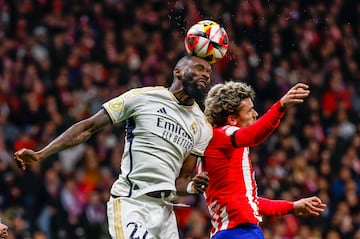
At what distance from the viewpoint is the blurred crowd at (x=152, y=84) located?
14.1 m

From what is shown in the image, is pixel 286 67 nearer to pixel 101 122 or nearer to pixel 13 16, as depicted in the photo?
pixel 13 16

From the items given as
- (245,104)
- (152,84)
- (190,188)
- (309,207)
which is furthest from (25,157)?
(152,84)

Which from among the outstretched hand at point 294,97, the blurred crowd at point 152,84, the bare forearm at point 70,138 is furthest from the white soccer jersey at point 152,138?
the blurred crowd at point 152,84

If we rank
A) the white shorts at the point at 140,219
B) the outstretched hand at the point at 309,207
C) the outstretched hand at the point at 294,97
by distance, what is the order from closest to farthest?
the outstretched hand at the point at 294,97 → the white shorts at the point at 140,219 → the outstretched hand at the point at 309,207

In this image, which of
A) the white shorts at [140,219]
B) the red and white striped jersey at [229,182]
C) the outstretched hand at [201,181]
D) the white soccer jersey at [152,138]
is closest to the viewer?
the outstretched hand at [201,181]

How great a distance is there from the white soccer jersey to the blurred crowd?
18.5 ft

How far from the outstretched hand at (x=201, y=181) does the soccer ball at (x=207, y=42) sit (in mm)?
960

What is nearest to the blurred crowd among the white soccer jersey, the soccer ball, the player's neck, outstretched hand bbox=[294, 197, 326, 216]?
outstretched hand bbox=[294, 197, 326, 216]

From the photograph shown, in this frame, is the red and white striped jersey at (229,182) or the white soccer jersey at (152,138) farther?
the red and white striped jersey at (229,182)

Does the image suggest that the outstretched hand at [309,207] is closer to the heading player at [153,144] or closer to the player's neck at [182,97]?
the heading player at [153,144]

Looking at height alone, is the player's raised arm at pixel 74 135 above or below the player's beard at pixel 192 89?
below

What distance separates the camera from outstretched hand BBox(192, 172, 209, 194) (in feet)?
24.9

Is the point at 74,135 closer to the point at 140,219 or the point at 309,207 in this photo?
the point at 140,219

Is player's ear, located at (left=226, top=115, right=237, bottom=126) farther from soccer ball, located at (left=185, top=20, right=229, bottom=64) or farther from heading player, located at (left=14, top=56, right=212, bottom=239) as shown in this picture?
soccer ball, located at (left=185, top=20, right=229, bottom=64)
